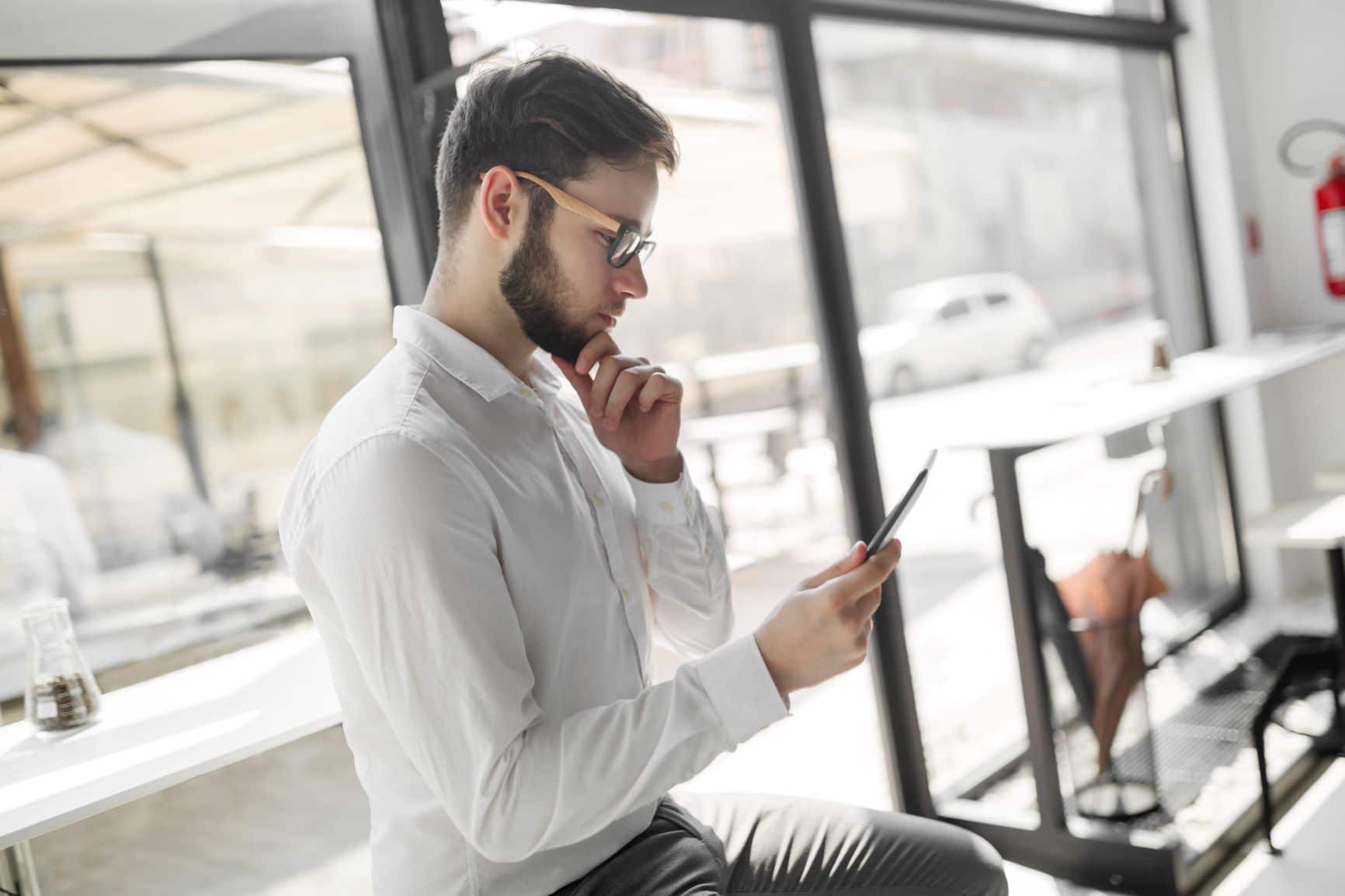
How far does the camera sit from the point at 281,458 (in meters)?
1.74

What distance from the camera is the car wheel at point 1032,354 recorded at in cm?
314

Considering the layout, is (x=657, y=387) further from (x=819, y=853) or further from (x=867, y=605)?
(x=819, y=853)

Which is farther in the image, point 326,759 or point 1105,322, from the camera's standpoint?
point 1105,322

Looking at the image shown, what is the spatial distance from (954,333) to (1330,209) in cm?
153

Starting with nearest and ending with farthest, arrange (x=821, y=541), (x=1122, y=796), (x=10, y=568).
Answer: (x=10, y=568) → (x=1122, y=796) → (x=821, y=541)

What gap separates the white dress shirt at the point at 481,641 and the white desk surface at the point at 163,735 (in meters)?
0.17

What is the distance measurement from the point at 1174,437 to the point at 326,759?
297 centimetres

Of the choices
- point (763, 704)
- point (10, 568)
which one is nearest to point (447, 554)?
point (763, 704)

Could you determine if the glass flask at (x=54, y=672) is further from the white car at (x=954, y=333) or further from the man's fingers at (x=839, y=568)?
the white car at (x=954, y=333)

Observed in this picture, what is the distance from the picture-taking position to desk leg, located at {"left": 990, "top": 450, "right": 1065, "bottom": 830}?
230 centimetres

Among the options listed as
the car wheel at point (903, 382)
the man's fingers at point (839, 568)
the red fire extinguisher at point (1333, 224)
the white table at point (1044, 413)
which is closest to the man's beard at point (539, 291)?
the man's fingers at point (839, 568)

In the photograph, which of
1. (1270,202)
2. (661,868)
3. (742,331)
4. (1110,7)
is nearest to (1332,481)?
(1270,202)

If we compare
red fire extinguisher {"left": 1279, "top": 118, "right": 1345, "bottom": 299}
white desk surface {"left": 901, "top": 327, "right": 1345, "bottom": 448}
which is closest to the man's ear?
white desk surface {"left": 901, "top": 327, "right": 1345, "bottom": 448}

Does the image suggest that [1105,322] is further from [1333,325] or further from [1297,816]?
[1297,816]
